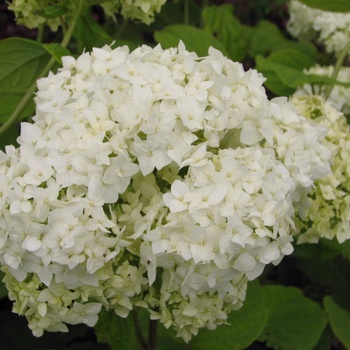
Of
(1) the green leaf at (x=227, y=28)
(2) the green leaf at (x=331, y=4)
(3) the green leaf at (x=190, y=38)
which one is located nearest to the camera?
(2) the green leaf at (x=331, y=4)

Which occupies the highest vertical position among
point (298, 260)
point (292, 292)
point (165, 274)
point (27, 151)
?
point (27, 151)

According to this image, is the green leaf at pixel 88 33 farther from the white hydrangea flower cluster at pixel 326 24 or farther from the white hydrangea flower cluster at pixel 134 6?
the white hydrangea flower cluster at pixel 326 24

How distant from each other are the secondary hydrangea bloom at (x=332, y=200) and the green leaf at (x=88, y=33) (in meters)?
0.51

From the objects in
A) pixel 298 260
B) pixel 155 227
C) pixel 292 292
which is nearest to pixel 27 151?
pixel 155 227

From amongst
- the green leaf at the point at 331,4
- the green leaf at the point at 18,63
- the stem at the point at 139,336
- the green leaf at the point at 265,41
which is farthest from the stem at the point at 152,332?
the green leaf at the point at 265,41

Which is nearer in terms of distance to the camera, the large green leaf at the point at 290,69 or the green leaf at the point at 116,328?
the green leaf at the point at 116,328

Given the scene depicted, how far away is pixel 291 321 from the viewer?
1726mm

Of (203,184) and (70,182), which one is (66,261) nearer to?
(70,182)

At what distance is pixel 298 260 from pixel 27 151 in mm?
1160

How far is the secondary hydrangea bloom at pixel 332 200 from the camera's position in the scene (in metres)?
1.34

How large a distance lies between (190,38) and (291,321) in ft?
2.52

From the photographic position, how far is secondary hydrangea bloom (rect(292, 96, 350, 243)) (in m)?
1.34

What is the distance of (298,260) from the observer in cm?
205

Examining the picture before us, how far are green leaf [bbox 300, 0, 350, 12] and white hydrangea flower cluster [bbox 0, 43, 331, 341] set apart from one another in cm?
60
